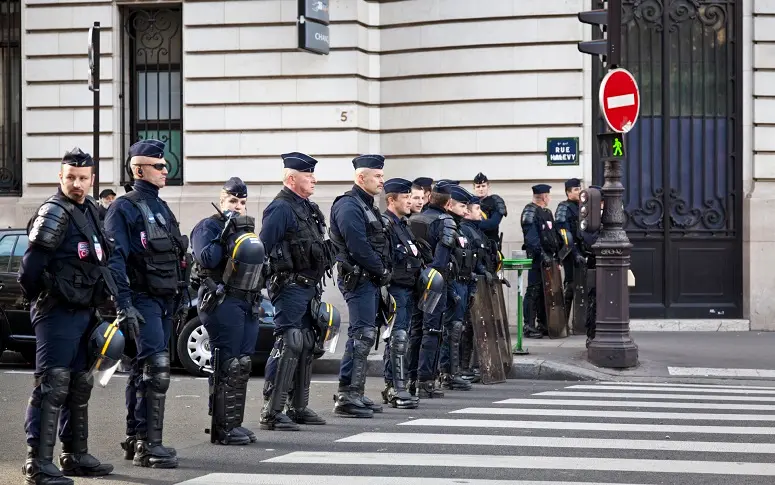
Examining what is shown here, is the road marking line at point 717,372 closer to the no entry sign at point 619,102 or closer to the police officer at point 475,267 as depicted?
the police officer at point 475,267

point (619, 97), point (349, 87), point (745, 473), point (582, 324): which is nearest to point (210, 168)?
point (349, 87)

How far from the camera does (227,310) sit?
925 cm

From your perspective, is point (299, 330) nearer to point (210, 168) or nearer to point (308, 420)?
point (308, 420)

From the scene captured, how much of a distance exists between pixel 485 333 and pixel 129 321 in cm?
608

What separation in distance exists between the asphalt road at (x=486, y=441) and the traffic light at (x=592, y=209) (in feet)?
7.31

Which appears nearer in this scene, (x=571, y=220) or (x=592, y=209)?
(x=592, y=209)

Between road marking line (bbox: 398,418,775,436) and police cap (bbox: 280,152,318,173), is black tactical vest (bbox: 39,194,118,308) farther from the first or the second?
road marking line (bbox: 398,418,775,436)

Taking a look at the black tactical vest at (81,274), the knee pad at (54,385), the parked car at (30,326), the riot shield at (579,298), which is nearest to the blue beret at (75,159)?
the black tactical vest at (81,274)

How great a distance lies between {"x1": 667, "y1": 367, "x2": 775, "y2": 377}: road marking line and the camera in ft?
46.4

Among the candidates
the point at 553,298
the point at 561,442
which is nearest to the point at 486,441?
the point at 561,442

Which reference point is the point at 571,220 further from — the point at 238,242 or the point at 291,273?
the point at 238,242

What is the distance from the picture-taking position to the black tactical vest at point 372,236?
10.8 m

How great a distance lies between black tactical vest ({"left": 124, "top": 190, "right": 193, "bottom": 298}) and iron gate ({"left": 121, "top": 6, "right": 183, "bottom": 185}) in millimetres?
11798

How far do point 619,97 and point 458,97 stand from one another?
501 centimetres
